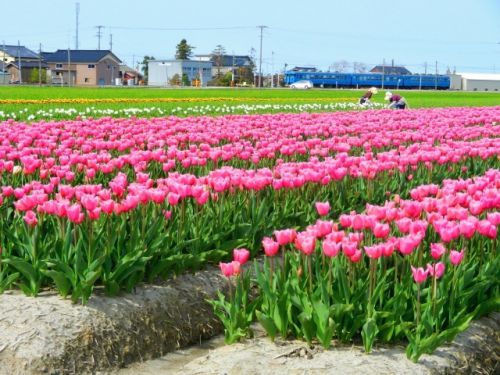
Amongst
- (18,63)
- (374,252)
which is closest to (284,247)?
(374,252)

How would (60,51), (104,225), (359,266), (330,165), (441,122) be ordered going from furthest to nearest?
1. (60,51)
2. (441,122)
3. (330,165)
4. (104,225)
5. (359,266)

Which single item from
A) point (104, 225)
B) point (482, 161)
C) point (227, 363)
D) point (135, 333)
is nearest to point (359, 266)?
point (227, 363)

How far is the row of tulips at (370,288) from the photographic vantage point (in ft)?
14.0

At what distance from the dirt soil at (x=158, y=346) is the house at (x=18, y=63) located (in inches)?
4697

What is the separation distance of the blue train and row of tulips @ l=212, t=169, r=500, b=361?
324ft

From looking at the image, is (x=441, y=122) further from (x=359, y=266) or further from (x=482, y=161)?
(x=359, y=266)

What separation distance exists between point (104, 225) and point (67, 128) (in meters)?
7.33

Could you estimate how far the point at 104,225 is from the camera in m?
5.55

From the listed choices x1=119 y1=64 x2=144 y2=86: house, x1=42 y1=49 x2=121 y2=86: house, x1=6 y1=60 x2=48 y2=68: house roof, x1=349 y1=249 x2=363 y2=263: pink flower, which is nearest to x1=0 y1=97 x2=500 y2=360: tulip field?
x1=349 y1=249 x2=363 y2=263: pink flower

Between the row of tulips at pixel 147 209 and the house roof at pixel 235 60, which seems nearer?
the row of tulips at pixel 147 209

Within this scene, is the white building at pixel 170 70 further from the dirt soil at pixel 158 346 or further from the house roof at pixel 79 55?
the dirt soil at pixel 158 346

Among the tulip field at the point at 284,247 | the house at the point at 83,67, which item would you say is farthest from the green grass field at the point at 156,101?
the house at the point at 83,67

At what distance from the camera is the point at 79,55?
127m

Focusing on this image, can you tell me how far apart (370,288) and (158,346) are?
5.51ft
